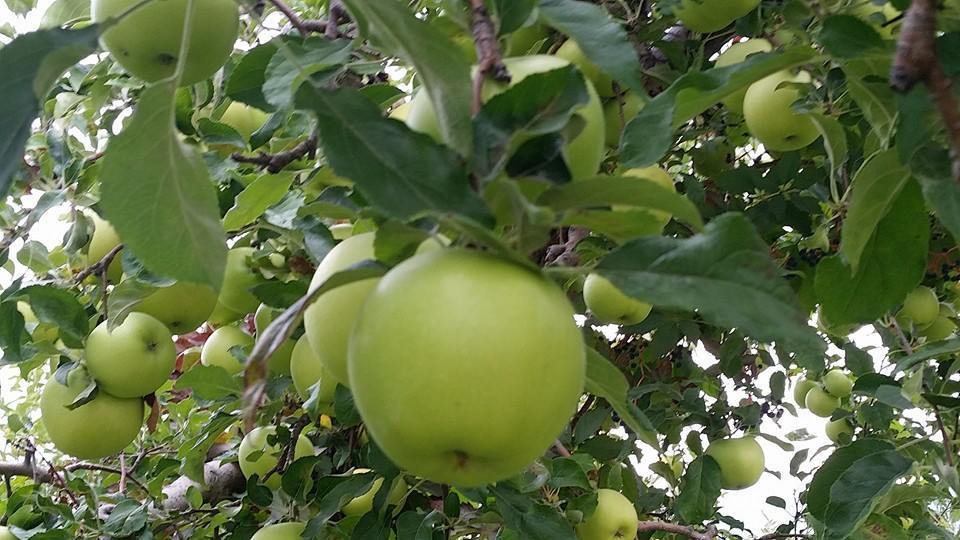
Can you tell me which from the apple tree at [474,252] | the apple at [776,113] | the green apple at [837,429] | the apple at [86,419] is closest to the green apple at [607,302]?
the apple tree at [474,252]

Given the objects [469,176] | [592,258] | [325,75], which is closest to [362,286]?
[469,176]

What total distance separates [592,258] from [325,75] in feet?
2.09

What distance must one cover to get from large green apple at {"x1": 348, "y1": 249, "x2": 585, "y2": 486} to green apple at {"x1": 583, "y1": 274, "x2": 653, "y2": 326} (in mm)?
915

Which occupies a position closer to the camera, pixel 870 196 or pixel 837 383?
A: pixel 870 196

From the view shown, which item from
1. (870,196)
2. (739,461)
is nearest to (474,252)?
(870,196)

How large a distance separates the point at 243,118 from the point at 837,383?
5.87ft

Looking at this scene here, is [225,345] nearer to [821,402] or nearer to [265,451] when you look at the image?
[265,451]

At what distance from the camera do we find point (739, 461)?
203cm

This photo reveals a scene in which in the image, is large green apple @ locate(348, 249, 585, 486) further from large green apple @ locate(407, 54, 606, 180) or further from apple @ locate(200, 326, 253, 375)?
apple @ locate(200, 326, 253, 375)

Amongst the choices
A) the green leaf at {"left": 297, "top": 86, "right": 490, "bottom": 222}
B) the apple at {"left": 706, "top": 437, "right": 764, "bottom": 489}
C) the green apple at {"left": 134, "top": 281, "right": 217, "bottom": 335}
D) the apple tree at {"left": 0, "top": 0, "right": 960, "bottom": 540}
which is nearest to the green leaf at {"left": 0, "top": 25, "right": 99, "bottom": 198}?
the apple tree at {"left": 0, "top": 0, "right": 960, "bottom": 540}

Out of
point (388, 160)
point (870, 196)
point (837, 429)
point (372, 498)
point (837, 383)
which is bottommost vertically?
point (837, 429)

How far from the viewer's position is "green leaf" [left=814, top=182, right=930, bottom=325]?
0.94 metres

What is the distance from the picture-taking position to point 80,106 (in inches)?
69.1

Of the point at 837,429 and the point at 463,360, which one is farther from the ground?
the point at 463,360
